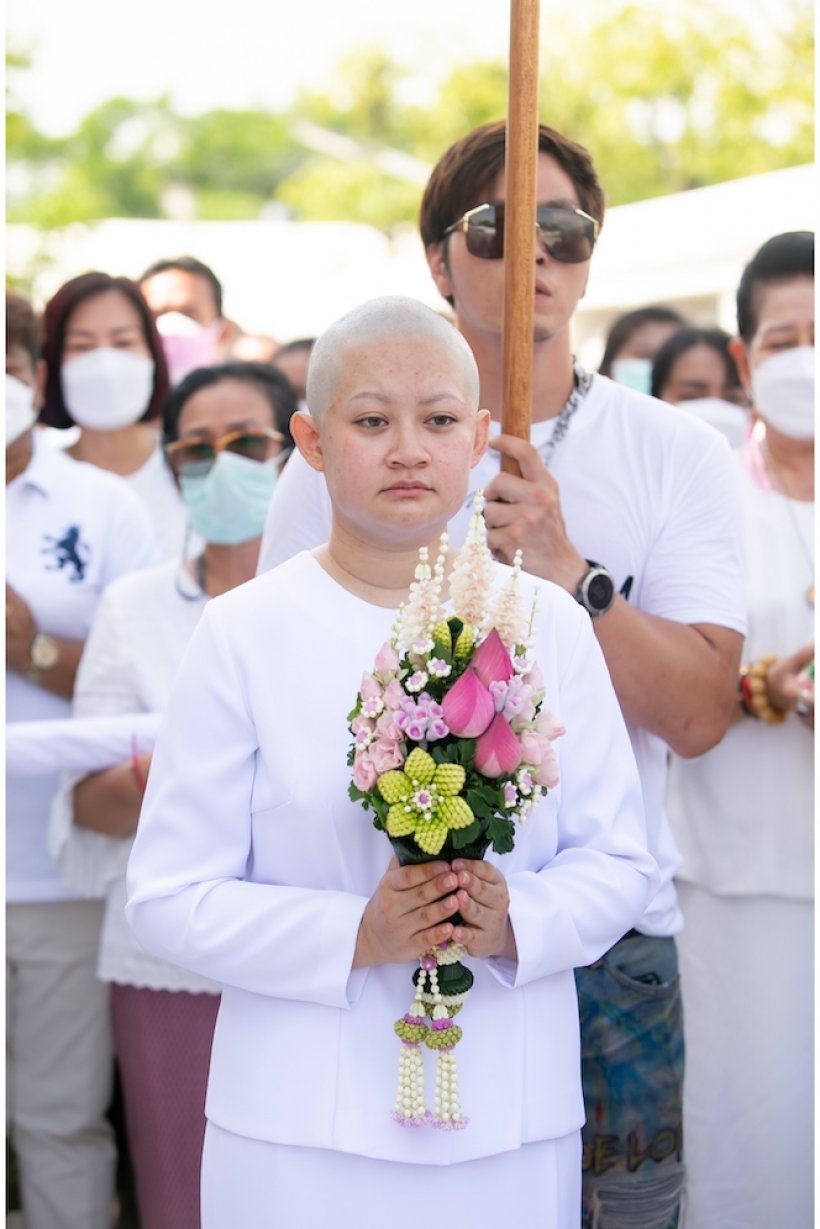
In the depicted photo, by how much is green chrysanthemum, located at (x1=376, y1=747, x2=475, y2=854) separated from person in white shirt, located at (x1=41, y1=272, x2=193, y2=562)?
336cm

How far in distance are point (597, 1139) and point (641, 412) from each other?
1.37 meters

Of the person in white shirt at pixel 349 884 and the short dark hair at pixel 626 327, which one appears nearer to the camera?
the person in white shirt at pixel 349 884

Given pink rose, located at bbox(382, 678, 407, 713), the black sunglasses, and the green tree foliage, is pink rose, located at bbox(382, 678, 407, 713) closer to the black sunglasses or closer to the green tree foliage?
the black sunglasses

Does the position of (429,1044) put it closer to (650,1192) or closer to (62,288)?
(650,1192)

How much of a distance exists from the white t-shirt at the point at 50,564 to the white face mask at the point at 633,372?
2.74m

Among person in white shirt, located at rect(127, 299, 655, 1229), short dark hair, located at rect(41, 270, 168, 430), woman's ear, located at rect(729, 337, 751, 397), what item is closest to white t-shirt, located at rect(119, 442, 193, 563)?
short dark hair, located at rect(41, 270, 168, 430)

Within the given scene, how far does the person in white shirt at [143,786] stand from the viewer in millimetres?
3887

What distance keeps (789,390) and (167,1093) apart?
226 cm

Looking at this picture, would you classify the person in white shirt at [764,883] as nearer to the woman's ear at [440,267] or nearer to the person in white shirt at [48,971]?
the woman's ear at [440,267]

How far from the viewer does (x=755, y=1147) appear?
12.5 ft

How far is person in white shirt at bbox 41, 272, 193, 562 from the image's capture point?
5.50 meters

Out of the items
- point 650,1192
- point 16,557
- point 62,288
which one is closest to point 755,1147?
point 650,1192

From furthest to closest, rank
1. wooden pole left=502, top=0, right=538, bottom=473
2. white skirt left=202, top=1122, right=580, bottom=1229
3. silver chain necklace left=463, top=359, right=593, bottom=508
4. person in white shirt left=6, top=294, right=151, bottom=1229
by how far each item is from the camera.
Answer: person in white shirt left=6, top=294, right=151, bottom=1229
silver chain necklace left=463, top=359, right=593, bottom=508
wooden pole left=502, top=0, right=538, bottom=473
white skirt left=202, top=1122, right=580, bottom=1229

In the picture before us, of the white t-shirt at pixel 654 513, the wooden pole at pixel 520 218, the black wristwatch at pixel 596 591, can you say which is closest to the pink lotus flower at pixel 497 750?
the black wristwatch at pixel 596 591
